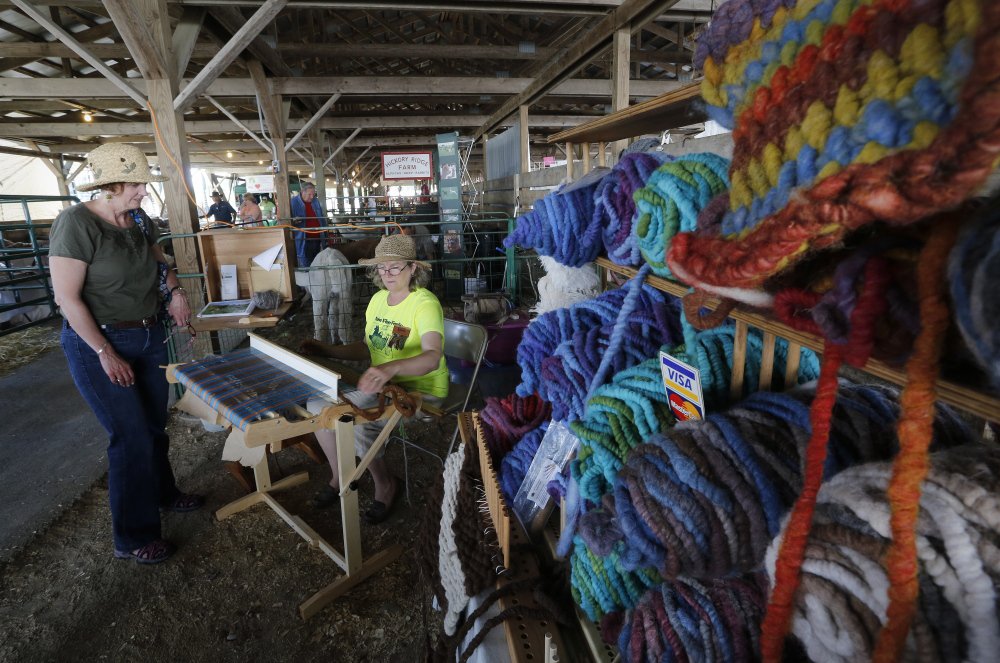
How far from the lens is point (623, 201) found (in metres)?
1.06

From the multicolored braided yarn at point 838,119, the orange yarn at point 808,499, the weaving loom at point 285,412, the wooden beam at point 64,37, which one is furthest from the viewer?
the wooden beam at point 64,37

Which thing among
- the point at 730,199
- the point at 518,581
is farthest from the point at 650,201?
the point at 518,581

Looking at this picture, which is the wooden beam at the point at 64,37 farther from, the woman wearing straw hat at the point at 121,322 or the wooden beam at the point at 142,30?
the woman wearing straw hat at the point at 121,322

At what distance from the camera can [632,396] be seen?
0.96 metres

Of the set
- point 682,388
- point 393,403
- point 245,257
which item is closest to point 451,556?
point 393,403

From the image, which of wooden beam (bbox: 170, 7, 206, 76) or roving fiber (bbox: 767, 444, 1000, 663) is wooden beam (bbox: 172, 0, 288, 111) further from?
roving fiber (bbox: 767, 444, 1000, 663)

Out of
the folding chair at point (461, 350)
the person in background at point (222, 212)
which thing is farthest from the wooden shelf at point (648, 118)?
the person in background at point (222, 212)

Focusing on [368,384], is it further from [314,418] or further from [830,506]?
[830,506]

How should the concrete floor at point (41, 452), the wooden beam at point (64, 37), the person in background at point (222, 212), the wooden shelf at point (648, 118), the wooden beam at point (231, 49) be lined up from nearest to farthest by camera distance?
1. the wooden shelf at point (648, 118)
2. the concrete floor at point (41, 452)
3. the wooden beam at point (64, 37)
4. the wooden beam at point (231, 49)
5. the person in background at point (222, 212)

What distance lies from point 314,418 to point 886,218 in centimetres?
173

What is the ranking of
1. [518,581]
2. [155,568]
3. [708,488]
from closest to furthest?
[708,488]
[518,581]
[155,568]

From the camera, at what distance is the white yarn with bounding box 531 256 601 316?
1.53 meters

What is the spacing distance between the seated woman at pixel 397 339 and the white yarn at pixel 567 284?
33.7 inches

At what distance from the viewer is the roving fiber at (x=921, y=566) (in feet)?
1.49
